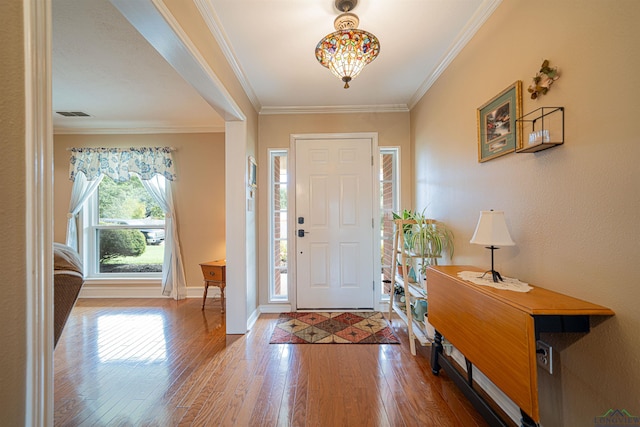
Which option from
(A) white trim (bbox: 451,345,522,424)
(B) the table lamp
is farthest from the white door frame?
(B) the table lamp

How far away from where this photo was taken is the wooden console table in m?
0.99

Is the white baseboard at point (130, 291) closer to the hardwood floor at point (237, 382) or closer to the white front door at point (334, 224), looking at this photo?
the hardwood floor at point (237, 382)

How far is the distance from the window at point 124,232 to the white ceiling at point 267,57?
41.6 inches

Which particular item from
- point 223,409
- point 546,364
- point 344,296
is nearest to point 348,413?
point 223,409

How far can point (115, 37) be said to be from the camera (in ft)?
6.19

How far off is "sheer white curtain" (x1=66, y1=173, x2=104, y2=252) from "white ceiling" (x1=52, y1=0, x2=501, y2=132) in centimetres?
82

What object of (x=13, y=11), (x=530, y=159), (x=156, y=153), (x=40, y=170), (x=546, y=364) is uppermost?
(x=156, y=153)

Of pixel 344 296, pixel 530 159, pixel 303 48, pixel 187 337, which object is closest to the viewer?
pixel 530 159

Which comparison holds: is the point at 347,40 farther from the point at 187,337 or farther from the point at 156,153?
the point at 156,153

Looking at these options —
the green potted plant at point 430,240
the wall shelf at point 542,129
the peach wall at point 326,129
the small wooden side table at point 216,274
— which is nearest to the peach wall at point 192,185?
the small wooden side table at point 216,274

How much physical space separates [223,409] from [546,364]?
1724mm

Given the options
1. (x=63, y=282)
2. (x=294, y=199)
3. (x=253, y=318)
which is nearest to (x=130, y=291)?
(x=253, y=318)

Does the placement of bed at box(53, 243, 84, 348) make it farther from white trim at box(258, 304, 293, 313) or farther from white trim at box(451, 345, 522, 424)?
white trim at box(258, 304, 293, 313)

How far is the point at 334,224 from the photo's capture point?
10.4 ft
